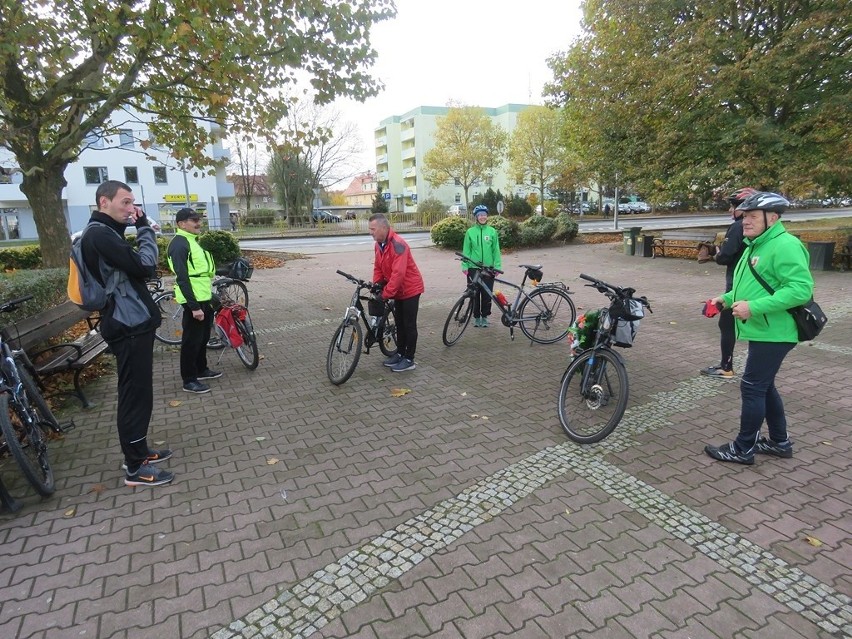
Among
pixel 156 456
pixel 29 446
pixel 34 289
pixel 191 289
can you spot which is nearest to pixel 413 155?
pixel 34 289

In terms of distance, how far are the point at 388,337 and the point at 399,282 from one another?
894 millimetres

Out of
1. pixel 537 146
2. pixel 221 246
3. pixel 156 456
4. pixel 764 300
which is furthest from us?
pixel 537 146

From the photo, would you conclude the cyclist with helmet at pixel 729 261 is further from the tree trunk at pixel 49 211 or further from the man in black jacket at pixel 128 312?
the tree trunk at pixel 49 211

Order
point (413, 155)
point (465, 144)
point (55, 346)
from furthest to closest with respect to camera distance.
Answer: point (413, 155) → point (465, 144) → point (55, 346)

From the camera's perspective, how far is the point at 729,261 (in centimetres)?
508

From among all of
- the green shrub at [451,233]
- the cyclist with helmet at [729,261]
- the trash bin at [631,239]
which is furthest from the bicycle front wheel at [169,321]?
the trash bin at [631,239]

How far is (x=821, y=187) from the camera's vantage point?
514 inches

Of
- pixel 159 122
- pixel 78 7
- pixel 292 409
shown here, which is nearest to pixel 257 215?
pixel 159 122

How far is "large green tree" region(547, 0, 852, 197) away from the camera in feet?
39.7

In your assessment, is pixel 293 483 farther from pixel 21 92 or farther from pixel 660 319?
pixel 21 92

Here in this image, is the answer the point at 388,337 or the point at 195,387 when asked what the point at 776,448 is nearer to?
the point at 388,337

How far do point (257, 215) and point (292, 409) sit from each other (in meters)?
45.9

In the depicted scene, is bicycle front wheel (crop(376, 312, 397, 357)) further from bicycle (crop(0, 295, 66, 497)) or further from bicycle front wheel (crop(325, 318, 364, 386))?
bicycle (crop(0, 295, 66, 497))

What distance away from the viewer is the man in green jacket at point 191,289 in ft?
16.7
